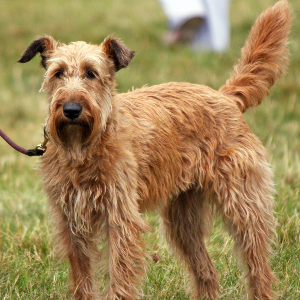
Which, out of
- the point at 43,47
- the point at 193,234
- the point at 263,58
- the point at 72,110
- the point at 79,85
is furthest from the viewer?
the point at 193,234

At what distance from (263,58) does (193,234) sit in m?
1.72

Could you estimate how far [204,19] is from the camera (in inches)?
516

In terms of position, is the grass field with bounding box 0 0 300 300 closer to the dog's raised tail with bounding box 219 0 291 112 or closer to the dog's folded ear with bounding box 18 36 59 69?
the dog's raised tail with bounding box 219 0 291 112

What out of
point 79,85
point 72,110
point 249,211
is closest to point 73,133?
point 72,110

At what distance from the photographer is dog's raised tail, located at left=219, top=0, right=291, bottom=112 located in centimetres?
496

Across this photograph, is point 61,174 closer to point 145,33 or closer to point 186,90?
point 186,90

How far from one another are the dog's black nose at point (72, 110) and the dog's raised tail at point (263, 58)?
171cm

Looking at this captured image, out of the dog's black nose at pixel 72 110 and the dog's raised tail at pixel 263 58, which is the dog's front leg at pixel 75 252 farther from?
the dog's raised tail at pixel 263 58

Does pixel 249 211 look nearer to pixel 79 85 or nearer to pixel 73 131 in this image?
pixel 73 131

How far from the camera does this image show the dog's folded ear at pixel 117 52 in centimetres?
420

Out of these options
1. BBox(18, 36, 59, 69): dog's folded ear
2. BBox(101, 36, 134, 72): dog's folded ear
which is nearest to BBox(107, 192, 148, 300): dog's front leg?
BBox(101, 36, 134, 72): dog's folded ear

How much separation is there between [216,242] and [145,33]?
Result: 31.6ft

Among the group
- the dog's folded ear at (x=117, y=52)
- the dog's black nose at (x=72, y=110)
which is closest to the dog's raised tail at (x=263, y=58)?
the dog's folded ear at (x=117, y=52)

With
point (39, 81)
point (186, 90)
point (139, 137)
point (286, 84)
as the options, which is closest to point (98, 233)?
point (139, 137)
